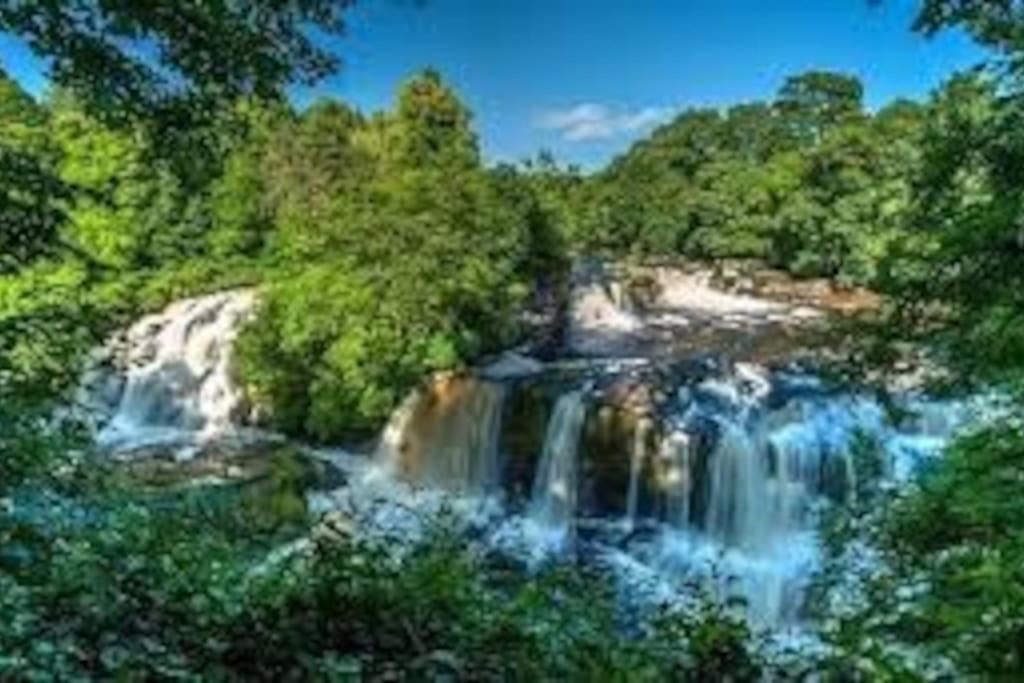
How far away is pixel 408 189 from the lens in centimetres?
2864

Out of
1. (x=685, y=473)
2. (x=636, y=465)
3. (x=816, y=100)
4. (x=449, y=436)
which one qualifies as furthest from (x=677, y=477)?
(x=816, y=100)

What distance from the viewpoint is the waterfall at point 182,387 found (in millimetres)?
28562

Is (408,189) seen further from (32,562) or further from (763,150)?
(763,150)

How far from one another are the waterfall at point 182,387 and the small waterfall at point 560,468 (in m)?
7.19

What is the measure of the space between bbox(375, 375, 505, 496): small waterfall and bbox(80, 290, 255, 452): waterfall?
404 cm

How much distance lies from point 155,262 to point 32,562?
3346 centimetres

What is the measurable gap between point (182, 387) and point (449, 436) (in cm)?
684

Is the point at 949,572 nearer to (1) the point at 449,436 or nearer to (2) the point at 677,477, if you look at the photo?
(2) the point at 677,477

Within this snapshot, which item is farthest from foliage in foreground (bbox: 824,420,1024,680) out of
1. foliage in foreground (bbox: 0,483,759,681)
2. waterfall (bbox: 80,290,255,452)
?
waterfall (bbox: 80,290,255,452)

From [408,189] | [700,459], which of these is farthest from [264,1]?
[408,189]

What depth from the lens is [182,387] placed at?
29.6 m

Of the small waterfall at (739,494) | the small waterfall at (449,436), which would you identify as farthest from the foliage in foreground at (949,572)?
the small waterfall at (449,436)

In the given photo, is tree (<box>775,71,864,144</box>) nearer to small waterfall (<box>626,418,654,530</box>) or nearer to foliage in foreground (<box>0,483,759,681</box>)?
small waterfall (<box>626,418,654,530</box>)

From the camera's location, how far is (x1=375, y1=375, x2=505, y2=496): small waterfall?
24359 mm
